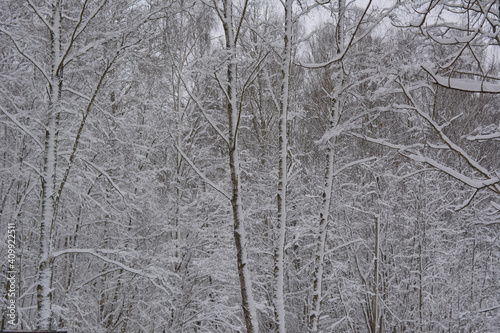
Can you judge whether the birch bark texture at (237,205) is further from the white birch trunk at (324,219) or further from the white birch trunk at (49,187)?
the white birch trunk at (49,187)

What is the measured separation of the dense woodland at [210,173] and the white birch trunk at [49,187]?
3cm

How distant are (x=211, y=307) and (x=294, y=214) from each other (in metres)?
4.58

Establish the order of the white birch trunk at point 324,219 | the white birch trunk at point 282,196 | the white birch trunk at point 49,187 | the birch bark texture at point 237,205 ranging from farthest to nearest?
1. the white birch trunk at point 324,219
2. the white birch trunk at point 282,196
3. the white birch trunk at point 49,187
4. the birch bark texture at point 237,205

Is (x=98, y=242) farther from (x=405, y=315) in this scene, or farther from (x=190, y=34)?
(x=405, y=315)

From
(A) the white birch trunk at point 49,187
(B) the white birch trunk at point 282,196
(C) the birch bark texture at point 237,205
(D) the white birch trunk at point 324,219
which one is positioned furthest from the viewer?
(D) the white birch trunk at point 324,219

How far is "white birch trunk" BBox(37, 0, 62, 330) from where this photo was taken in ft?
14.3

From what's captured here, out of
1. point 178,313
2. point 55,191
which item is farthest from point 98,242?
point 55,191

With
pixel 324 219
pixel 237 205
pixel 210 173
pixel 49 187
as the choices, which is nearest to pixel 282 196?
pixel 237 205

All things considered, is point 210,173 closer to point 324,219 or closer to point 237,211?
point 324,219

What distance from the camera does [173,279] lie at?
8.20m

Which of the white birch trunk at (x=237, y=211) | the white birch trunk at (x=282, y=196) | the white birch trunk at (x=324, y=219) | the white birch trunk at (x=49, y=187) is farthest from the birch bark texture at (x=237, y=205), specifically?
the white birch trunk at (x=49, y=187)

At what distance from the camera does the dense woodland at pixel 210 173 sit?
4719 millimetres

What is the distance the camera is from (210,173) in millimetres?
11133

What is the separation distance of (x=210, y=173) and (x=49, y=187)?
667cm
